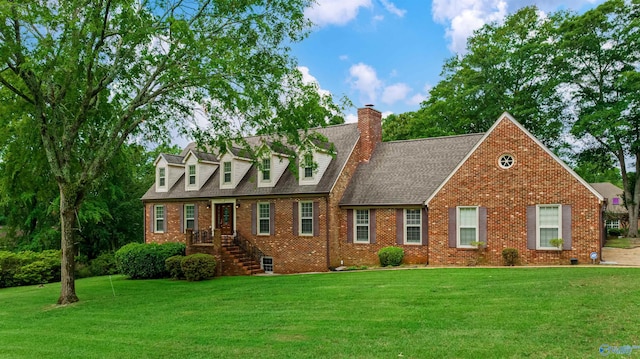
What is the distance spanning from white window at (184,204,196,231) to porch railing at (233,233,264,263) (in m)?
3.59

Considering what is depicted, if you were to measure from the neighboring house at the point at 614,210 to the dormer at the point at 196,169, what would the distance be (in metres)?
32.0

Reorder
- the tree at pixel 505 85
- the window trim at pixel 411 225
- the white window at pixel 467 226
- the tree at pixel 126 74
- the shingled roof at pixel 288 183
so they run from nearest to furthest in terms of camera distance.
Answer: the tree at pixel 126 74, the white window at pixel 467 226, the window trim at pixel 411 225, the shingled roof at pixel 288 183, the tree at pixel 505 85

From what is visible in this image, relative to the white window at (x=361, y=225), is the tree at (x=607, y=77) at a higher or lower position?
higher

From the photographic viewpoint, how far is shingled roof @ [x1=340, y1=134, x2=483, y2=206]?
68.9 ft

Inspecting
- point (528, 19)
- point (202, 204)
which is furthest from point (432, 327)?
point (528, 19)

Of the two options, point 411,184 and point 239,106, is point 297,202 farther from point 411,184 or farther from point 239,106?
point 239,106

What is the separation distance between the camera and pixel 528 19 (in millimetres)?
36375

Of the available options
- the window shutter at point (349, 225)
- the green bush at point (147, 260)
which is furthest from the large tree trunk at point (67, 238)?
the window shutter at point (349, 225)

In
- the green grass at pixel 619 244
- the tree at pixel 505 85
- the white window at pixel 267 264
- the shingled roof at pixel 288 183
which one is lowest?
the white window at pixel 267 264

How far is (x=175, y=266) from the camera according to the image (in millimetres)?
20953

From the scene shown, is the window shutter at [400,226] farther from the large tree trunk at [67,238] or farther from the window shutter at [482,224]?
the large tree trunk at [67,238]

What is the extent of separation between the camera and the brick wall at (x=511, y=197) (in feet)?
57.0

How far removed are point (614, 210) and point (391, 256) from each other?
33938 mm

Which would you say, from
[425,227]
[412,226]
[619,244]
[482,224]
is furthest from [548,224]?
[619,244]
